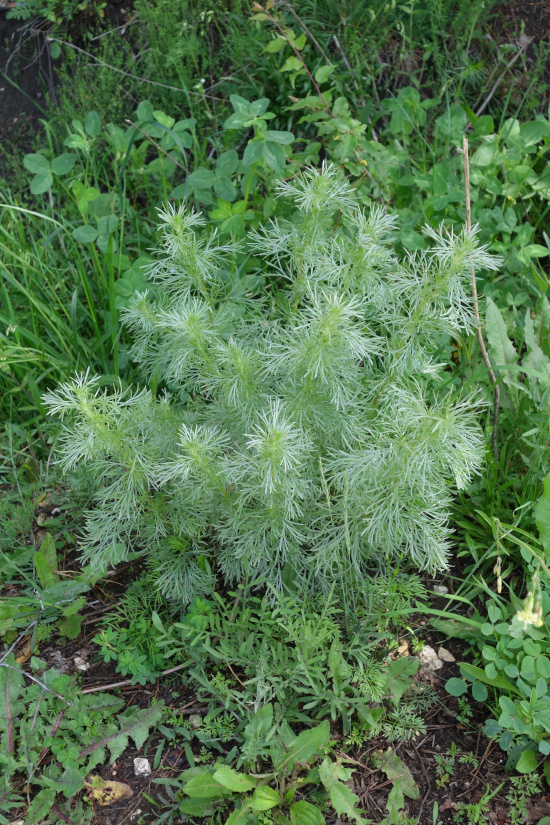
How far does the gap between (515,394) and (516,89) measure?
1900 mm

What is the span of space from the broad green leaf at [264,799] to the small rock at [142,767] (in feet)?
1.11

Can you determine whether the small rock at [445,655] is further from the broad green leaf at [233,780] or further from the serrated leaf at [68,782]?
the serrated leaf at [68,782]

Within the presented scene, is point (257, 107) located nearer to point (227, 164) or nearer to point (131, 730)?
point (227, 164)

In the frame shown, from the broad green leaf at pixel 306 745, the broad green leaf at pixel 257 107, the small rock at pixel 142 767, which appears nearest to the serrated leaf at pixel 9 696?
the small rock at pixel 142 767

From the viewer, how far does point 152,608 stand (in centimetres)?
211

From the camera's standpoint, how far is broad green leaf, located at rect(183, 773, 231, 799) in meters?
1.63

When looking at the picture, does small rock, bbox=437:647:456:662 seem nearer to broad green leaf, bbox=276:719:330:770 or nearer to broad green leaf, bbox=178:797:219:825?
broad green leaf, bbox=276:719:330:770

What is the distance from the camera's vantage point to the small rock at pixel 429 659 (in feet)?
6.63

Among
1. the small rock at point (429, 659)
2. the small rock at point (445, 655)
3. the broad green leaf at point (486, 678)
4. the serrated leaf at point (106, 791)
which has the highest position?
the serrated leaf at point (106, 791)

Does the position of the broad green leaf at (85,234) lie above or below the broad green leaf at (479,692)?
above

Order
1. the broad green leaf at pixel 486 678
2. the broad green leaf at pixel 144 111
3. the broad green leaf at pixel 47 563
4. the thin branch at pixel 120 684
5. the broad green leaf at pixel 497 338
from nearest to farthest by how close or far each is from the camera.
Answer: the broad green leaf at pixel 486 678
the thin branch at pixel 120 684
the broad green leaf at pixel 47 563
the broad green leaf at pixel 497 338
the broad green leaf at pixel 144 111

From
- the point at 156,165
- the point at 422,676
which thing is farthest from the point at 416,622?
the point at 156,165

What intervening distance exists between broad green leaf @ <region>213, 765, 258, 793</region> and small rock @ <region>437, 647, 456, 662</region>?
694mm

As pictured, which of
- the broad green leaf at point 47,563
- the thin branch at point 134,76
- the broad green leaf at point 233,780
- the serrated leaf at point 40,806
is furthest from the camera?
the thin branch at point 134,76
